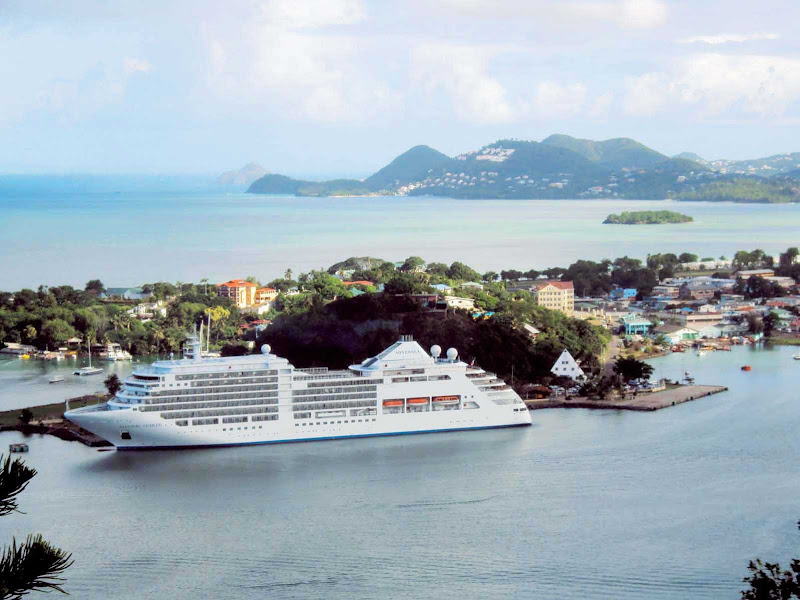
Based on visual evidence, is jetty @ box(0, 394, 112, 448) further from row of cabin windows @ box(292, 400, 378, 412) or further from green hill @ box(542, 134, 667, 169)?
green hill @ box(542, 134, 667, 169)

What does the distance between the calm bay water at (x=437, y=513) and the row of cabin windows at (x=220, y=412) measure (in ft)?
2.27

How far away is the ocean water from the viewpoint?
174 ft

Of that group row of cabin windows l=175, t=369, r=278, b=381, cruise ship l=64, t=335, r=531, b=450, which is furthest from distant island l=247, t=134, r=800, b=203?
row of cabin windows l=175, t=369, r=278, b=381

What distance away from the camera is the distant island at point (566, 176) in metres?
118

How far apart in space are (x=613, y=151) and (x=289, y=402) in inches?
5338

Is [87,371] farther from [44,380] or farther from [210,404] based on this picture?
[210,404]

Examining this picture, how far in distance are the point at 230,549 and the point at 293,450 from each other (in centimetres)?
575

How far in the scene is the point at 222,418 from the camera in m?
20.6

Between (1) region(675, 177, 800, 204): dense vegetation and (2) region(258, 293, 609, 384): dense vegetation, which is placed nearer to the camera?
(2) region(258, 293, 609, 384): dense vegetation

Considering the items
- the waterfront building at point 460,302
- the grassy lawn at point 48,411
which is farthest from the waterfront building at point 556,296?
the grassy lawn at point 48,411

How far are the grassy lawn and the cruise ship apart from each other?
2355 mm

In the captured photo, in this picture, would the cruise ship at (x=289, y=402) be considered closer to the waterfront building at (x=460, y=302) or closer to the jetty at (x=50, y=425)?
the jetty at (x=50, y=425)

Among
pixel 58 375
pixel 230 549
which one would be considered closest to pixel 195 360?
pixel 230 549

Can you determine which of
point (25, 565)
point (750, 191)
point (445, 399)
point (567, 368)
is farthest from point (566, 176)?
point (25, 565)
